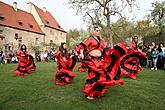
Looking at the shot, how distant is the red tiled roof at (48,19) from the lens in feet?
169

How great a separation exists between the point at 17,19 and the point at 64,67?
123ft

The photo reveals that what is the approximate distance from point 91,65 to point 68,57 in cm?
316

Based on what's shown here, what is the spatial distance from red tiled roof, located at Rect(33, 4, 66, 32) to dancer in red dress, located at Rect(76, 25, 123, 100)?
45590 millimetres

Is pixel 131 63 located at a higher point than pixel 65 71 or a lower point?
higher

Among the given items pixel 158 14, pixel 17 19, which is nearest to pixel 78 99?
pixel 158 14

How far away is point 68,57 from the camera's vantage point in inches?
335

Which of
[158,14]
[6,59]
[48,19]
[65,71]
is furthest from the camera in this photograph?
[48,19]

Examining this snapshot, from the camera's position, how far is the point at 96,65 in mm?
5434

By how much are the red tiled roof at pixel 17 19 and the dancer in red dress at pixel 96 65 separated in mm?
34253

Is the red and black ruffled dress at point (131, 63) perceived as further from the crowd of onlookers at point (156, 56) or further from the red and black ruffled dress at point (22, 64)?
the red and black ruffled dress at point (22, 64)

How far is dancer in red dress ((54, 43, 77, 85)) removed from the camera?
8.01 metres

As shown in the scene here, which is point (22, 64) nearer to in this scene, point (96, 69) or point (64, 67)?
point (64, 67)

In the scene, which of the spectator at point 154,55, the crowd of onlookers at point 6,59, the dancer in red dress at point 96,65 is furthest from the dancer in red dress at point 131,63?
the crowd of onlookers at point 6,59

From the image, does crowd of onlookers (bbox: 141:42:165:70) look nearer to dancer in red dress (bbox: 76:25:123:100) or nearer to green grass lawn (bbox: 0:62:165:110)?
green grass lawn (bbox: 0:62:165:110)
